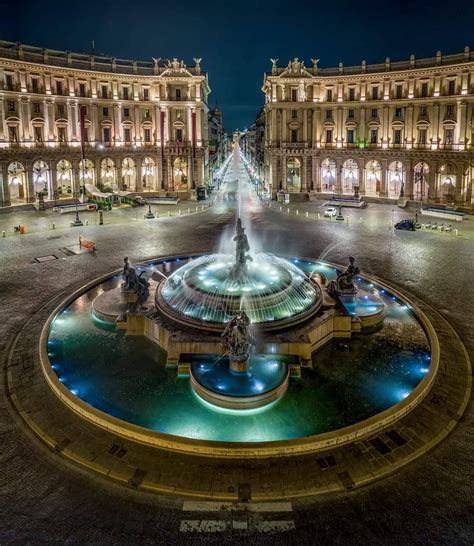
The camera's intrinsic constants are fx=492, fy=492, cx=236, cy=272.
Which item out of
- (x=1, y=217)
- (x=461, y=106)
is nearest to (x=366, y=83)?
(x=461, y=106)

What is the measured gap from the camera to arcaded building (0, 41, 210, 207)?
6184 centimetres

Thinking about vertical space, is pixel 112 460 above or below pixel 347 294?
below

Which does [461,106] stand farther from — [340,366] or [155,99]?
[340,366]

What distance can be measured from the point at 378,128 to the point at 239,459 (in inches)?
2615

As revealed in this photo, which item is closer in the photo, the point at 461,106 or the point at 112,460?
the point at 112,460

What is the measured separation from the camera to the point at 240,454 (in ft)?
48.3

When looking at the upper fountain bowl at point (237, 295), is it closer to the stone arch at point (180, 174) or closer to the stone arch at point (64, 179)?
the stone arch at point (64, 179)

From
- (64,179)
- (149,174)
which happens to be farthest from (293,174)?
(64,179)

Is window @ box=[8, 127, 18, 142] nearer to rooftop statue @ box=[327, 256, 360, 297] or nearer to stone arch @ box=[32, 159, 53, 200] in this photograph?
stone arch @ box=[32, 159, 53, 200]

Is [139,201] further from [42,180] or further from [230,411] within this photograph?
[230,411]

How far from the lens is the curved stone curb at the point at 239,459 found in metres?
13.6

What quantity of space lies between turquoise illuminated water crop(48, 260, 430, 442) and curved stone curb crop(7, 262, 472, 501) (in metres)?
1.23

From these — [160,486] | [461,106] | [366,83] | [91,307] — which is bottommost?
[160,486]

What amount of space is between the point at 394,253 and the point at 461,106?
35084mm
